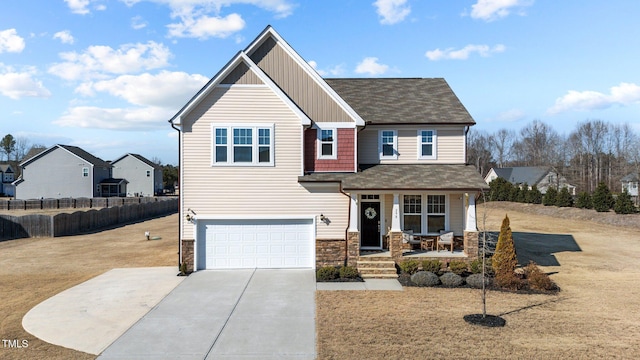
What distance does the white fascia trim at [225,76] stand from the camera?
1662cm

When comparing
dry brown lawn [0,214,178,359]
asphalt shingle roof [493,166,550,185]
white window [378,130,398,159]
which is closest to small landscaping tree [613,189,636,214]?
white window [378,130,398,159]

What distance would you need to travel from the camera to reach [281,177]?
56.3 feet

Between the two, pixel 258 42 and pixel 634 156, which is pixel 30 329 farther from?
pixel 634 156

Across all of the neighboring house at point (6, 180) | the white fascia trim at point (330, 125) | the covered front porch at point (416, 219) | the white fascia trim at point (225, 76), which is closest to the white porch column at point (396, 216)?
the covered front porch at point (416, 219)

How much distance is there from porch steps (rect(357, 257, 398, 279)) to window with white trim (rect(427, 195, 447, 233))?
10.5 ft

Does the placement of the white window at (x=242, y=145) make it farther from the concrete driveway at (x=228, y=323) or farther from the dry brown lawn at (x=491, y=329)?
the dry brown lawn at (x=491, y=329)

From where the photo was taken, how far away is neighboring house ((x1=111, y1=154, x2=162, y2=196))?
6994 cm

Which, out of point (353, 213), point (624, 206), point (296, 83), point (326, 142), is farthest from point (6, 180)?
point (624, 206)

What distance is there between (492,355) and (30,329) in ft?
36.7

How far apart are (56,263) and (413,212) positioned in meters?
16.9

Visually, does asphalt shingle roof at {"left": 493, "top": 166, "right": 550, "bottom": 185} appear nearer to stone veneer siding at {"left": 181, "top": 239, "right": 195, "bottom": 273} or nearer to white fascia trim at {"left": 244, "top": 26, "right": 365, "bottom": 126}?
white fascia trim at {"left": 244, "top": 26, "right": 365, "bottom": 126}

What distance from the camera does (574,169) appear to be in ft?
240

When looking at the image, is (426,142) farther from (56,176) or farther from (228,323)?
(56,176)

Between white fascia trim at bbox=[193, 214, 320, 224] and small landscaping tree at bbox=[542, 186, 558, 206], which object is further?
small landscaping tree at bbox=[542, 186, 558, 206]
